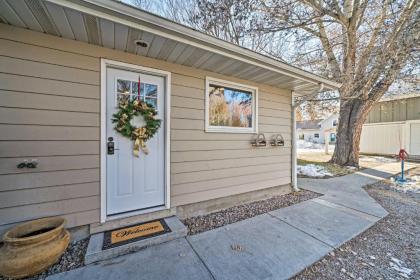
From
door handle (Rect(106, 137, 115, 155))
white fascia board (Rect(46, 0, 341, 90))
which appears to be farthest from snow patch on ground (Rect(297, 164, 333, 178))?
door handle (Rect(106, 137, 115, 155))

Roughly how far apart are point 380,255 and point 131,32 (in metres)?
3.83

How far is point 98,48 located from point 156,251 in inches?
100

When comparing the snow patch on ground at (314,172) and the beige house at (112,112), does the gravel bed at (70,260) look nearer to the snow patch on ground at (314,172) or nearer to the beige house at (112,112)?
the beige house at (112,112)

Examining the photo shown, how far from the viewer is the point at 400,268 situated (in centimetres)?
197

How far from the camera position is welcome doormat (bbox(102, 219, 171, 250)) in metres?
2.16

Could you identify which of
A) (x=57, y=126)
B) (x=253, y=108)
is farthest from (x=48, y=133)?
(x=253, y=108)

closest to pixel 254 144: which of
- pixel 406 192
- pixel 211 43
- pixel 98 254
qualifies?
pixel 211 43

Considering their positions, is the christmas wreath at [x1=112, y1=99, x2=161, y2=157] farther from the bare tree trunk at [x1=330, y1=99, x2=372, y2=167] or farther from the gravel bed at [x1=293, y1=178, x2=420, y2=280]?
the bare tree trunk at [x1=330, y1=99, x2=372, y2=167]

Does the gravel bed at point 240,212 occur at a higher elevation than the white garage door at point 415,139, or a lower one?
lower

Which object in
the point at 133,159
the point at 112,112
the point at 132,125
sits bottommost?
the point at 133,159

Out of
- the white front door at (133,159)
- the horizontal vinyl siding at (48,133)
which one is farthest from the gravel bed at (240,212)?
the horizontal vinyl siding at (48,133)

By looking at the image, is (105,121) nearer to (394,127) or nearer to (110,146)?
(110,146)

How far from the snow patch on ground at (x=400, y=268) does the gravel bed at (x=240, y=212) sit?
1.62 metres

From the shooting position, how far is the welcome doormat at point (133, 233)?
2.16 metres
